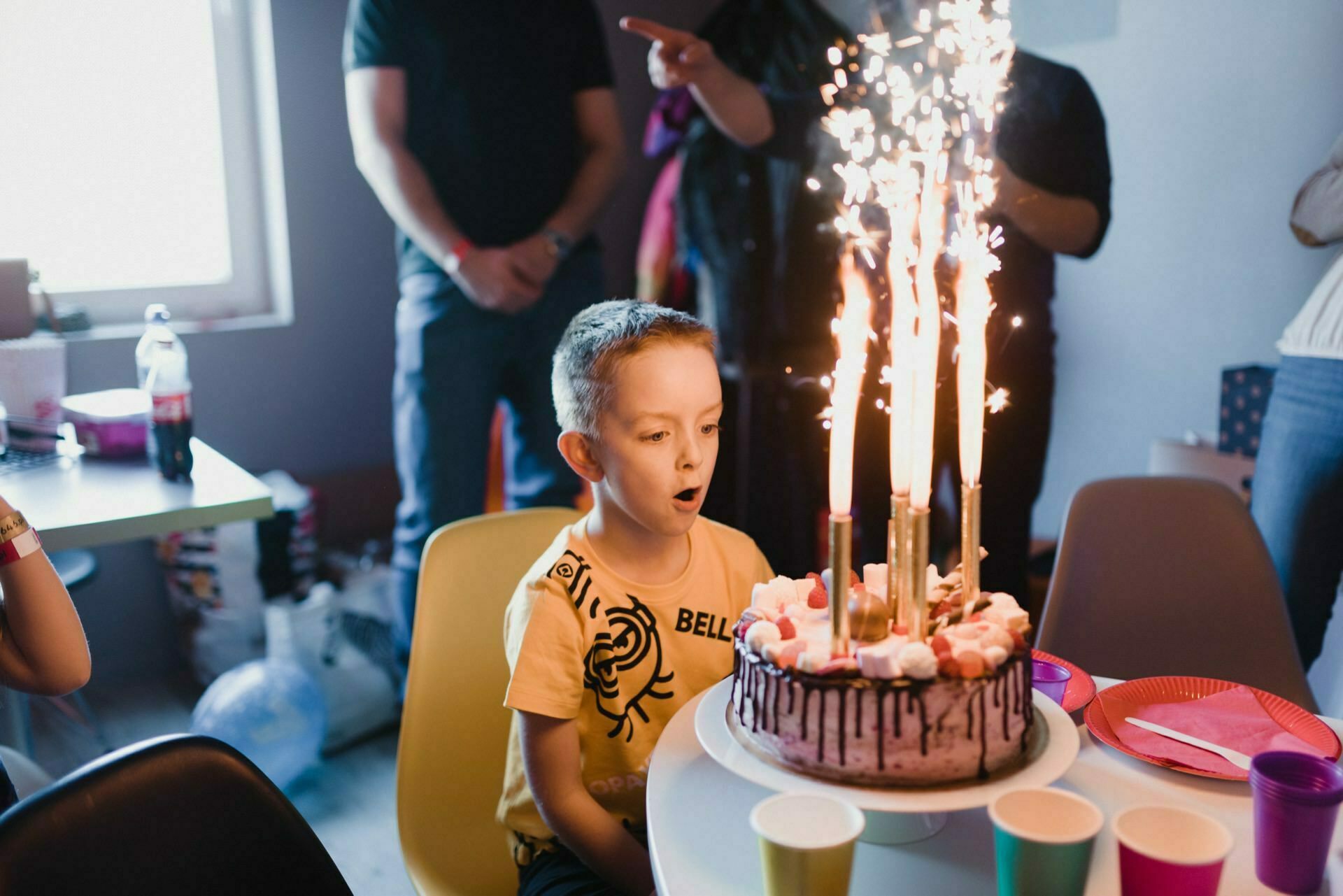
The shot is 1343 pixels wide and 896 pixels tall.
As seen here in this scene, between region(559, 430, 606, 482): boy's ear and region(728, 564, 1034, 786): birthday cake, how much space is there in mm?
351

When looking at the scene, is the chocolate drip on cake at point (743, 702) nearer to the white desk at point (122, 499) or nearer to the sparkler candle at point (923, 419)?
the sparkler candle at point (923, 419)

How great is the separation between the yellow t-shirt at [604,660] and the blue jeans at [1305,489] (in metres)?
1.17

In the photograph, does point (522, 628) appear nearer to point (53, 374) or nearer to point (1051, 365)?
point (53, 374)

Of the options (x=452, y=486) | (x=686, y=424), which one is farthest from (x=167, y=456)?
(x=686, y=424)

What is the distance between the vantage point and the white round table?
897 millimetres

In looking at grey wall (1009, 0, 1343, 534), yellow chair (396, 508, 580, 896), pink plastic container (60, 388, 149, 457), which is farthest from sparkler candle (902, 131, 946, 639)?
grey wall (1009, 0, 1343, 534)

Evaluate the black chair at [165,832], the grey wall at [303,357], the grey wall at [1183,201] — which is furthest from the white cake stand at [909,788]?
the grey wall at [303,357]

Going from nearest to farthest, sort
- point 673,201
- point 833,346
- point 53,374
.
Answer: point 53,374
point 833,346
point 673,201

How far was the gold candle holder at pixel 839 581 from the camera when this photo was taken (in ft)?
2.94

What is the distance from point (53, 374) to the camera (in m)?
1.99

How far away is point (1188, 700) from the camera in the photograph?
1.21 meters

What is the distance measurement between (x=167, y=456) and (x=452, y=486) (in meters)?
0.74

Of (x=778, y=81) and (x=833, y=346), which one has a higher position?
(x=778, y=81)

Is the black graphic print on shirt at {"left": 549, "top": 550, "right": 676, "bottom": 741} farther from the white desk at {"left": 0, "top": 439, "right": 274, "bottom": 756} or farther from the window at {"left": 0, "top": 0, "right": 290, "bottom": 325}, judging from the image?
the window at {"left": 0, "top": 0, "right": 290, "bottom": 325}
